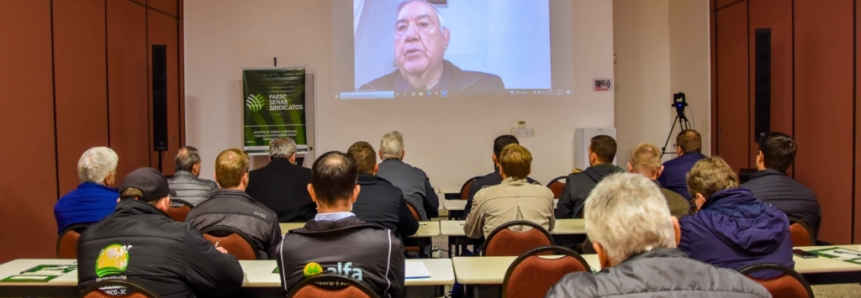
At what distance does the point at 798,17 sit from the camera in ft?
18.2

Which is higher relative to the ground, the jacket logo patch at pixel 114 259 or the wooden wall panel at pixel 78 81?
the wooden wall panel at pixel 78 81

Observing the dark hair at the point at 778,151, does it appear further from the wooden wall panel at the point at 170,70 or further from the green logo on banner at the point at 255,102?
the wooden wall panel at the point at 170,70

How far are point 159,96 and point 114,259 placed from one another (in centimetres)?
475

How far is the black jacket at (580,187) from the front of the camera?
3688 millimetres

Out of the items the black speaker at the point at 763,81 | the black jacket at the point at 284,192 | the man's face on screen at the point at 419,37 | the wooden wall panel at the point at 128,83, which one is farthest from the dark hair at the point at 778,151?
the wooden wall panel at the point at 128,83

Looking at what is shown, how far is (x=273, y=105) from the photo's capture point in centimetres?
702

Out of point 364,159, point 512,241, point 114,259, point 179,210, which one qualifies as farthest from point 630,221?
point 179,210

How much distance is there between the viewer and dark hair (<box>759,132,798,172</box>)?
3.20 metres

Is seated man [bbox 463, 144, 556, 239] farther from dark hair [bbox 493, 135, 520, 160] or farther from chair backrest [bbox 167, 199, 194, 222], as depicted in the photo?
chair backrest [bbox 167, 199, 194, 222]

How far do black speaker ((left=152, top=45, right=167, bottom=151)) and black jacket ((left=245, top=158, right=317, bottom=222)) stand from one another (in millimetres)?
3111

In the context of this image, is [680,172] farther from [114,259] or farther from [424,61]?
[114,259]

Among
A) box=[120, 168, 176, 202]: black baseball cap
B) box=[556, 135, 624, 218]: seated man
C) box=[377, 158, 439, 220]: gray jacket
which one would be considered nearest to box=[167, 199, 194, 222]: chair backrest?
box=[377, 158, 439, 220]: gray jacket

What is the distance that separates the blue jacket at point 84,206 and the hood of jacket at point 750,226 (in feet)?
9.98

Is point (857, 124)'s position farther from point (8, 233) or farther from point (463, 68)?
point (8, 233)
